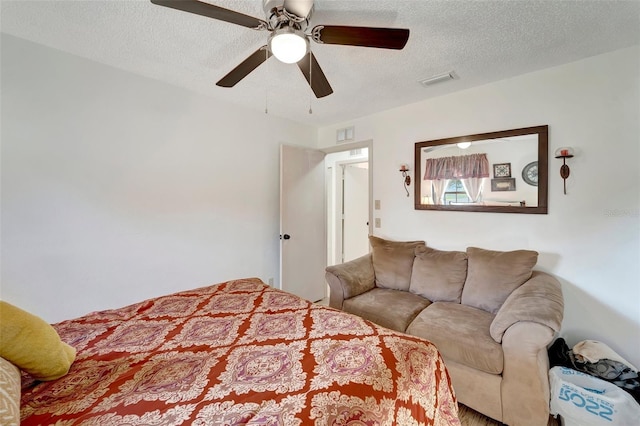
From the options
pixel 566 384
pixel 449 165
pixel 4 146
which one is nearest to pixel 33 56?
pixel 4 146

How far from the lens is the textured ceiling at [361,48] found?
154 centimetres

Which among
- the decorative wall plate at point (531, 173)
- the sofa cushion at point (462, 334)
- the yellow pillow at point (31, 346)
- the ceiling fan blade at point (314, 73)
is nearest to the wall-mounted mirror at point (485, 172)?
the decorative wall plate at point (531, 173)

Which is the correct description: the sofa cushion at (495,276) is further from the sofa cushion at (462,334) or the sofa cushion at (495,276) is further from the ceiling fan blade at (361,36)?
the ceiling fan blade at (361,36)

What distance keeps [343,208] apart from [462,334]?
10.1ft

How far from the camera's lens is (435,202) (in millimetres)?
2824

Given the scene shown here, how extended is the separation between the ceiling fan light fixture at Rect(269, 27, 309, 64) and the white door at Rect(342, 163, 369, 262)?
336 cm

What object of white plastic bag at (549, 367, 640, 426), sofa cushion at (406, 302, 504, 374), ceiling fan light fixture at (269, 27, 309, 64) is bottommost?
white plastic bag at (549, 367, 640, 426)

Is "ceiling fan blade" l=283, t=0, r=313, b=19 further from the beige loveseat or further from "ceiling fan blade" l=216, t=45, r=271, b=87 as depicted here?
the beige loveseat

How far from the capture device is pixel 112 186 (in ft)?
7.40

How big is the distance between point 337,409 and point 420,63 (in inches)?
91.0

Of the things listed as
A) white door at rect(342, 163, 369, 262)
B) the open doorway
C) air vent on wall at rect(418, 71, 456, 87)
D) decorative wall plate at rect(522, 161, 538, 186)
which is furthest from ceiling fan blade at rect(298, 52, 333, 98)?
white door at rect(342, 163, 369, 262)

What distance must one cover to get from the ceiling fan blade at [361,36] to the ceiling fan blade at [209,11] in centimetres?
30

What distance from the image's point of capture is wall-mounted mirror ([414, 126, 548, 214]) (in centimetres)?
225

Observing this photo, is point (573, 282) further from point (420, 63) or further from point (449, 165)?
point (420, 63)
